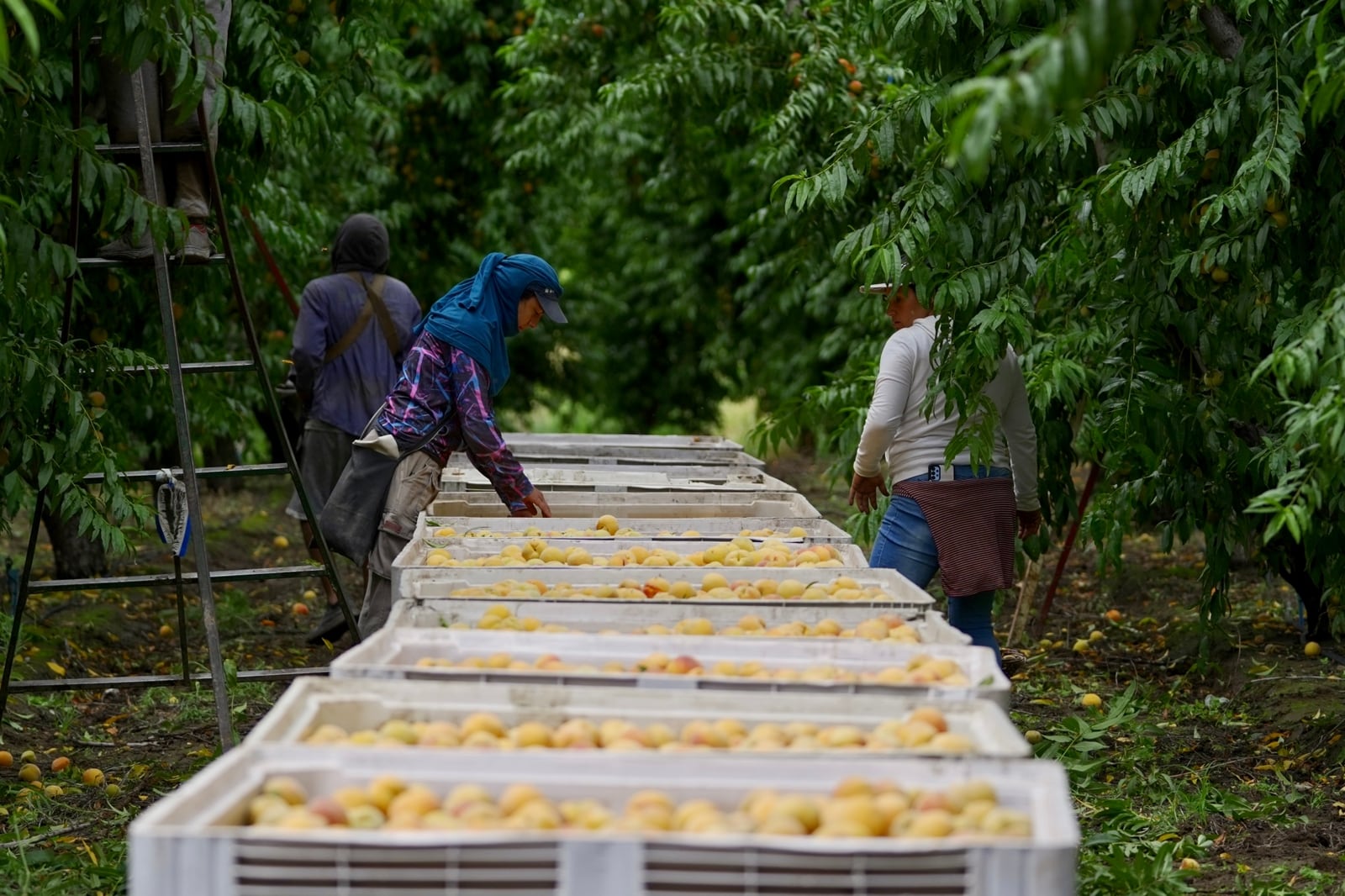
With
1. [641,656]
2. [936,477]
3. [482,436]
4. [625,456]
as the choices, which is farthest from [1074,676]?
[641,656]

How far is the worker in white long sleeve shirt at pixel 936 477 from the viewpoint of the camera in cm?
500

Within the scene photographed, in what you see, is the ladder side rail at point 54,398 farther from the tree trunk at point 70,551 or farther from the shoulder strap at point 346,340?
the tree trunk at point 70,551

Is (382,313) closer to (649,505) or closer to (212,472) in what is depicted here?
(212,472)

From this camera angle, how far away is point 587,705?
266cm

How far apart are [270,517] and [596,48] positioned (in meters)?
4.59

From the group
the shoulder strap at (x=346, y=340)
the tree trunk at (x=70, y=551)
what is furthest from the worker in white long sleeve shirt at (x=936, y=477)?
the tree trunk at (x=70, y=551)

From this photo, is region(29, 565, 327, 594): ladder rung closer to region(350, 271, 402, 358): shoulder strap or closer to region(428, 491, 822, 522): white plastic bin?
region(428, 491, 822, 522): white plastic bin

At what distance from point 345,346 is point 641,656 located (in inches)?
170

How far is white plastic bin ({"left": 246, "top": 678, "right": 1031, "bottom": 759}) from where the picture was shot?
2.60m

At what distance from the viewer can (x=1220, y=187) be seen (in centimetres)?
443

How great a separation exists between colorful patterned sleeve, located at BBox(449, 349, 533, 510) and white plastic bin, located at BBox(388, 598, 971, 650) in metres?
1.63

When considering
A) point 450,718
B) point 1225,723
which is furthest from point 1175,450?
point 450,718

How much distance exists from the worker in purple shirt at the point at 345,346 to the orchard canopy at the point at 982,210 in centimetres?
54

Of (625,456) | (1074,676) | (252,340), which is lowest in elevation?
(1074,676)
